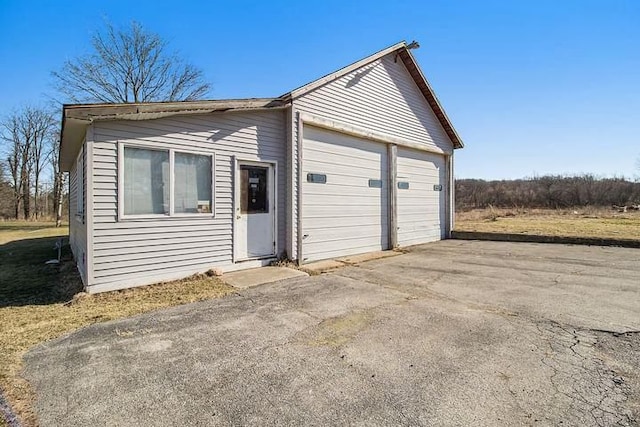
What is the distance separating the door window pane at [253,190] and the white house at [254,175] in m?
0.02

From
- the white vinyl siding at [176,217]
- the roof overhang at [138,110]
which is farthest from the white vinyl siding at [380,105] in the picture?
the roof overhang at [138,110]

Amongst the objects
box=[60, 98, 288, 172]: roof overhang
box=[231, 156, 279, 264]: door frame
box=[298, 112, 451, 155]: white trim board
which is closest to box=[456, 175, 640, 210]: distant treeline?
box=[298, 112, 451, 155]: white trim board

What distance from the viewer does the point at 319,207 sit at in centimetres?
802

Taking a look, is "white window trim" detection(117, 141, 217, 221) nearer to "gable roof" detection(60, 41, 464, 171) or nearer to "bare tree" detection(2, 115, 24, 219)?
"gable roof" detection(60, 41, 464, 171)

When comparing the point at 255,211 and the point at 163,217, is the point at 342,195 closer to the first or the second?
the point at 255,211

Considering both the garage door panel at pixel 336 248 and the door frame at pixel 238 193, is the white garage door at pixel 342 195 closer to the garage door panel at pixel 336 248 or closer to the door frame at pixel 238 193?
the garage door panel at pixel 336 248

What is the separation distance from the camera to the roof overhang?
4852 mm

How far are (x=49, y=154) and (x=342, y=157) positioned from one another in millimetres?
34979

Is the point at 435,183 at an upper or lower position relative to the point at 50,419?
upper

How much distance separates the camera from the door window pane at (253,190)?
684cm

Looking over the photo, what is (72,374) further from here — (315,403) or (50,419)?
(315,403)

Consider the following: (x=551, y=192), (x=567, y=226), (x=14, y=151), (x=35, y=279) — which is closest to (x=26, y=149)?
(x=14, y=151)

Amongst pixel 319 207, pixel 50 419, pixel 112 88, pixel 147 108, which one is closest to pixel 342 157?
pixel 319 207

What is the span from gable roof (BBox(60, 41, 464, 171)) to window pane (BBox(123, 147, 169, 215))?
633mm
